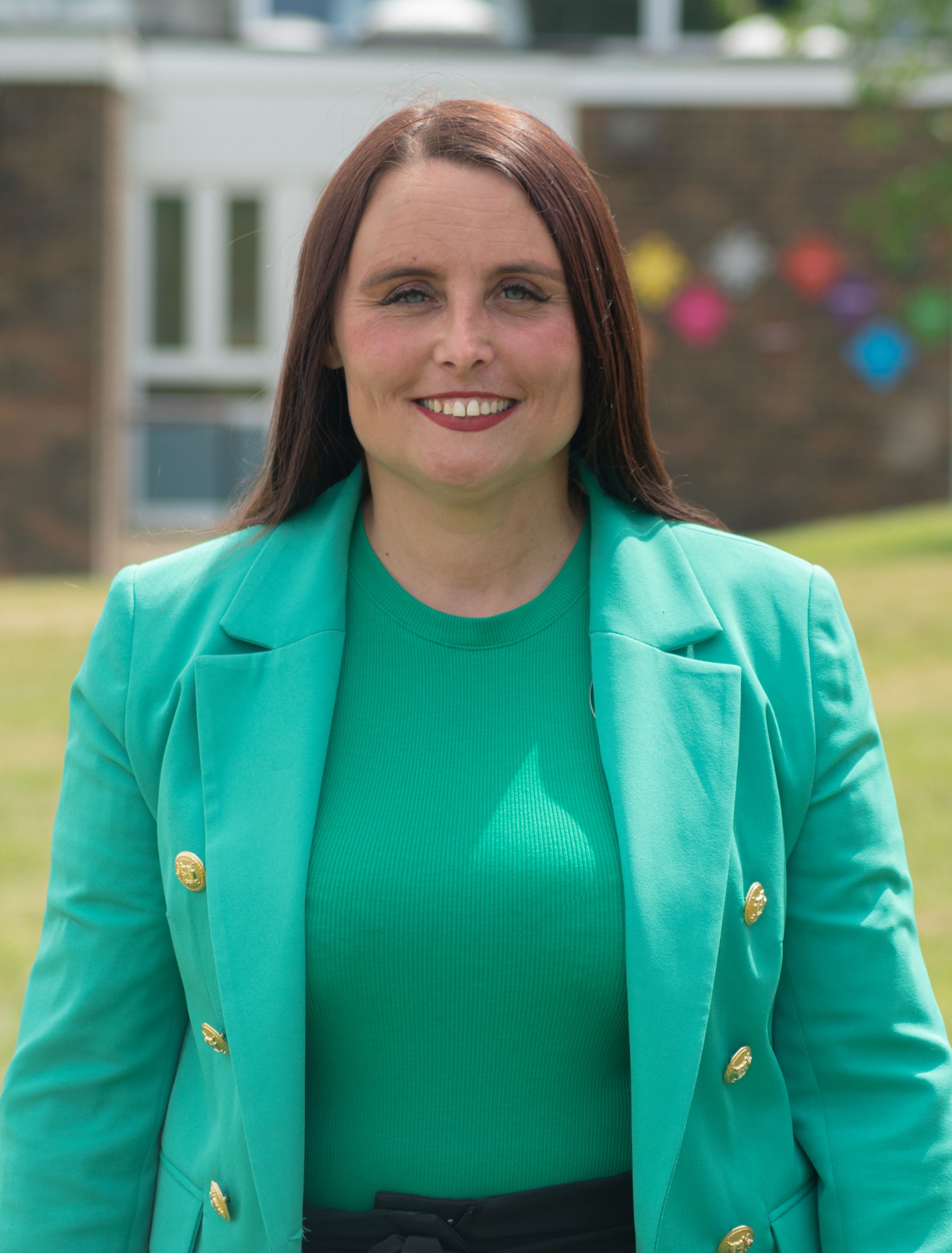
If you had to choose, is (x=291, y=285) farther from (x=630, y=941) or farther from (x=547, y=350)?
(x=630, y=941)

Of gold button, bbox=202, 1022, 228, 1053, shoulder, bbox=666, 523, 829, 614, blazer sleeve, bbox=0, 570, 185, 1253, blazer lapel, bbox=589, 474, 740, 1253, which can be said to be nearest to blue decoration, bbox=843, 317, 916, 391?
shoulder, bbox=666, 523, 829, 614

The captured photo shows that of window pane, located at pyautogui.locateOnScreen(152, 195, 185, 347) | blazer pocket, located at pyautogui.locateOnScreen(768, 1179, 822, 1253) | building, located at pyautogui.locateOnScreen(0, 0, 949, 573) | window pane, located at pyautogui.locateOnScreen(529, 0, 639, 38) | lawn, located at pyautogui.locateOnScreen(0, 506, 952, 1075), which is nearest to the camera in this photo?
blazer pocket, located at pyautogui.locateOnScreen(768, 1179, 822, 1253)

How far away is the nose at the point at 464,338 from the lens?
6.77ft

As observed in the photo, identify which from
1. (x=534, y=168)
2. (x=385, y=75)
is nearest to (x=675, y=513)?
(x=534, y=168)

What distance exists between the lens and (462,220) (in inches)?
81.7

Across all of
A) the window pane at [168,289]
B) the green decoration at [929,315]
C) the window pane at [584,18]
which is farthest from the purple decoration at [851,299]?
the window pane at [168,289]

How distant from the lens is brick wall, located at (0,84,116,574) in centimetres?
1455

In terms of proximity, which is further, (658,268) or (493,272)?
(658,268)

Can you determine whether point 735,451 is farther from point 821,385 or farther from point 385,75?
point 385,75

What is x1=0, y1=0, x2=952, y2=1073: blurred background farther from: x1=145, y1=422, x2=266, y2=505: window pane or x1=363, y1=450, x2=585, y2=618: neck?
x1=363, y1=450, x2=585, y2=618: neck

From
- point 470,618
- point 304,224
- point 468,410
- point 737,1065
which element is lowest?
point 737,1065

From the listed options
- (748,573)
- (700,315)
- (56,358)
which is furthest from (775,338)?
(748,573)

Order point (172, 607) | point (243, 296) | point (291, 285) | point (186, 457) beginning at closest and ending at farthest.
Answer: point (172, 607), point (291, 285), point (186, 457), point (243, 296)

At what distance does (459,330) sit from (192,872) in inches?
32.4
